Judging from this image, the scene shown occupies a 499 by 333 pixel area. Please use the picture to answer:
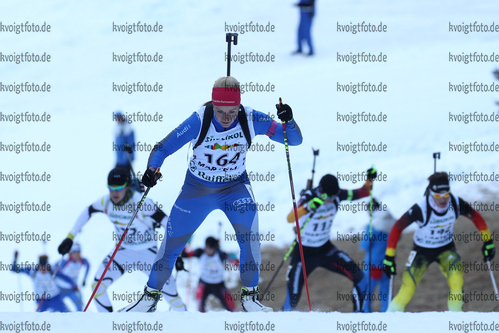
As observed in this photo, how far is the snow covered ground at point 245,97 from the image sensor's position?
12078 millimetres

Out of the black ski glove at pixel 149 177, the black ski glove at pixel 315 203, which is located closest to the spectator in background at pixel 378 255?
the black ski glove at pixel 315 203

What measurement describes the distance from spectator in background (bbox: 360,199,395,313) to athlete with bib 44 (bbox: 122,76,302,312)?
11.2 feet

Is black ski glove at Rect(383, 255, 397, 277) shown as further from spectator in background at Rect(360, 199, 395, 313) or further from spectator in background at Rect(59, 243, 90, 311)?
spectator in background at Rect(59, 243, 90, 311)

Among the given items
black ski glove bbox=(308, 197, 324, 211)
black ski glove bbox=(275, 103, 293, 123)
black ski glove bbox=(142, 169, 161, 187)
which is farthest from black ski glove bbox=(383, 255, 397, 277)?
black ski glove bbox=(142, 169, 161, 187)

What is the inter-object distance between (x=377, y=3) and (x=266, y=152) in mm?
10019

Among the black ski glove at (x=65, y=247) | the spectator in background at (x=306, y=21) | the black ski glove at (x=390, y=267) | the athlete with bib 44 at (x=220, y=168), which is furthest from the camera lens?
the spectator in background at (x=306, y=21)

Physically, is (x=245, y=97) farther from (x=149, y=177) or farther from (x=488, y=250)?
(x=149, y=177)

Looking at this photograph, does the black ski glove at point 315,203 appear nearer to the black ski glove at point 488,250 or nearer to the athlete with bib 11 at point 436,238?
the athlete with bib 11 at point 436,238

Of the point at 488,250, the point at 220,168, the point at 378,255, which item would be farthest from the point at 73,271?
the point at 488,250

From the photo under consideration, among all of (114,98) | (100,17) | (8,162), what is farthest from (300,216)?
(100,17)

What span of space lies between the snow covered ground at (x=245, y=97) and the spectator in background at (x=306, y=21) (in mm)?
580

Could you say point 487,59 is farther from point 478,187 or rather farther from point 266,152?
point 266,152

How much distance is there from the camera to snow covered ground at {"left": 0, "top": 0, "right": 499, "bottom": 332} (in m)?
12.1

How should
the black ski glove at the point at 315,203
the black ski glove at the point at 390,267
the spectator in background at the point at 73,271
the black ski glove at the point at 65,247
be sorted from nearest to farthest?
the black ski glove at the point at 65,247 → the black ski glove at the point at 390,267 → the black ski glove at the point at 315,203 → the spectator in background at the point at 73,271
